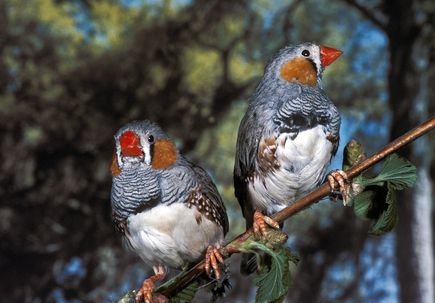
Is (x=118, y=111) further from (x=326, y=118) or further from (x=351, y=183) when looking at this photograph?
(x=351, y=183)

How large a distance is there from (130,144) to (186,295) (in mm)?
146

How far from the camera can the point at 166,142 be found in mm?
670

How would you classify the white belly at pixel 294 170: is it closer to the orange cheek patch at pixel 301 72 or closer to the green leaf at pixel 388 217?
the orange cheek patch at pixel 301 72

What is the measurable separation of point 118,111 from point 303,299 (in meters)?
0.87

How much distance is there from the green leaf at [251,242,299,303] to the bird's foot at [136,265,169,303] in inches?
3.3

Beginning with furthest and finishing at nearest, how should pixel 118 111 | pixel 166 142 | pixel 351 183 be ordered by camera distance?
1. pixel 118 111
2. pixel 166 142
3. pixel 351 183

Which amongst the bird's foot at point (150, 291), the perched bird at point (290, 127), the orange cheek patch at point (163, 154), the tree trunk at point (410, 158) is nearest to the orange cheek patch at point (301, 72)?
the perched bird at point (290, 127)

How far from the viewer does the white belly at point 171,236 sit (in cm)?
70

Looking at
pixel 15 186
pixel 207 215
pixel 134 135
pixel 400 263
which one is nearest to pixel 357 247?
pixel 400 263

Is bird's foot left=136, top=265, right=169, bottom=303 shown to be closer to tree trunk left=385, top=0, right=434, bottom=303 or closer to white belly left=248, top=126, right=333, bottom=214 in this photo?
white belly left=248, top=126, right=333, bottom=214

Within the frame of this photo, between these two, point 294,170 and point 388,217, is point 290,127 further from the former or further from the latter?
point 388,217

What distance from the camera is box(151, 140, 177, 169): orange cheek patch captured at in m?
0.65

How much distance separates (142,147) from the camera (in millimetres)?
584

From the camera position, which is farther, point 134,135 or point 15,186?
point 15,186
